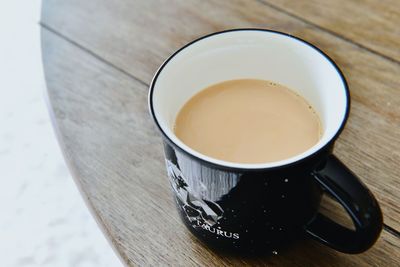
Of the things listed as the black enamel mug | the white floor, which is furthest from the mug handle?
the white floor

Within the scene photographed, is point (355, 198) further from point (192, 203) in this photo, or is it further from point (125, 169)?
point (125, 169)

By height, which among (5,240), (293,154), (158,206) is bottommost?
(5,240)

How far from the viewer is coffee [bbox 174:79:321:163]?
20.5 inches

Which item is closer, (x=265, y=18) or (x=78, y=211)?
(x=265, y=18)

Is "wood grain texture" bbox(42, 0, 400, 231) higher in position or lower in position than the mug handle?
lower

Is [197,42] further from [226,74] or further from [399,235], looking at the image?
[399,235]

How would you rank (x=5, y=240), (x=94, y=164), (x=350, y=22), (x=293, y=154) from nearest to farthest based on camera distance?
(x=293, y=154)
(x=94, y=164)
(x=350, y=22)
(x=5, y=240)

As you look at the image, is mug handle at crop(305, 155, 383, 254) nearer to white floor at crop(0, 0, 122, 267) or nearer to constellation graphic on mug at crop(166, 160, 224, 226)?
constellation graphic on mug at crop(166, 160, 224, 226)

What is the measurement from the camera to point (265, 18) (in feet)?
2.51

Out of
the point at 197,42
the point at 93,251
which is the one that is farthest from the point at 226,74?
the point at 93,251

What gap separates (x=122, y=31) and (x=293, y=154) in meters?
0.38

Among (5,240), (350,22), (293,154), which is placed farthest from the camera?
(5,240)

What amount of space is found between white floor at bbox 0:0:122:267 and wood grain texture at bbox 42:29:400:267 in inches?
6.4

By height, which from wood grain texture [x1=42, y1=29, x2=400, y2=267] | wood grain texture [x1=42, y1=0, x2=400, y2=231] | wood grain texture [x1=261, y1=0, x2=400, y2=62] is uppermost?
wood grain texture [x1=261, y1=0, x2=400, y2=62]
